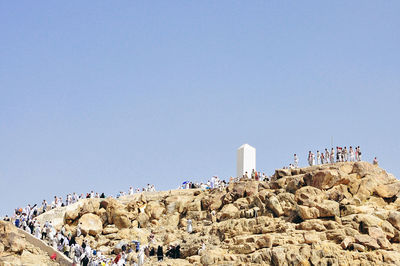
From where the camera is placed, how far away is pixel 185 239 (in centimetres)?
4116

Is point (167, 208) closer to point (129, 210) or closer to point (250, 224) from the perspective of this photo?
point (129, 210)

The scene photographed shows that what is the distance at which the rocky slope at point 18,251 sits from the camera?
129ft

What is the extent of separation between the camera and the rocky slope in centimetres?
3925

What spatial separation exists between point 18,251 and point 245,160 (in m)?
19.6

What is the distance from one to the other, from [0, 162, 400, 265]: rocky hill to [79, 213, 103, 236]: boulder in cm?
7

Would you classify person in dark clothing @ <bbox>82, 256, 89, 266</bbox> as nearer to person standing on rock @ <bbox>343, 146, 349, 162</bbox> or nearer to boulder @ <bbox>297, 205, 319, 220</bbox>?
boulder @ <bbox>297, 205, 319, 220</bbox>

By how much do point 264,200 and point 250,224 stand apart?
8.28ft

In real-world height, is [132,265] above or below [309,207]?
below

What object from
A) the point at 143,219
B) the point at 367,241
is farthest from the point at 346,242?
the point at 143,219

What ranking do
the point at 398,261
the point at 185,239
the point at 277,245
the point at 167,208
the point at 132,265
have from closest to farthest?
the point at 398,261 < the point at 277,245 < the point at 132,265 < the point at 185,239 < the point at 167,208

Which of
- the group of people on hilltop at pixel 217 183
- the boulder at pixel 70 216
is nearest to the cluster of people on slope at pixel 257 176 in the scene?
the group of people on hilltop at pixel 217 183

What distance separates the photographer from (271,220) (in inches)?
1551

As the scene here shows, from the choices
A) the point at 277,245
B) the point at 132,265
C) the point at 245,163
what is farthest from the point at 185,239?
the point at 245,163

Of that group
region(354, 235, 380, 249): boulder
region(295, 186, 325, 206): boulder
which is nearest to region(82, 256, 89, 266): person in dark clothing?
region(295, 186, 325, 206): boulder
